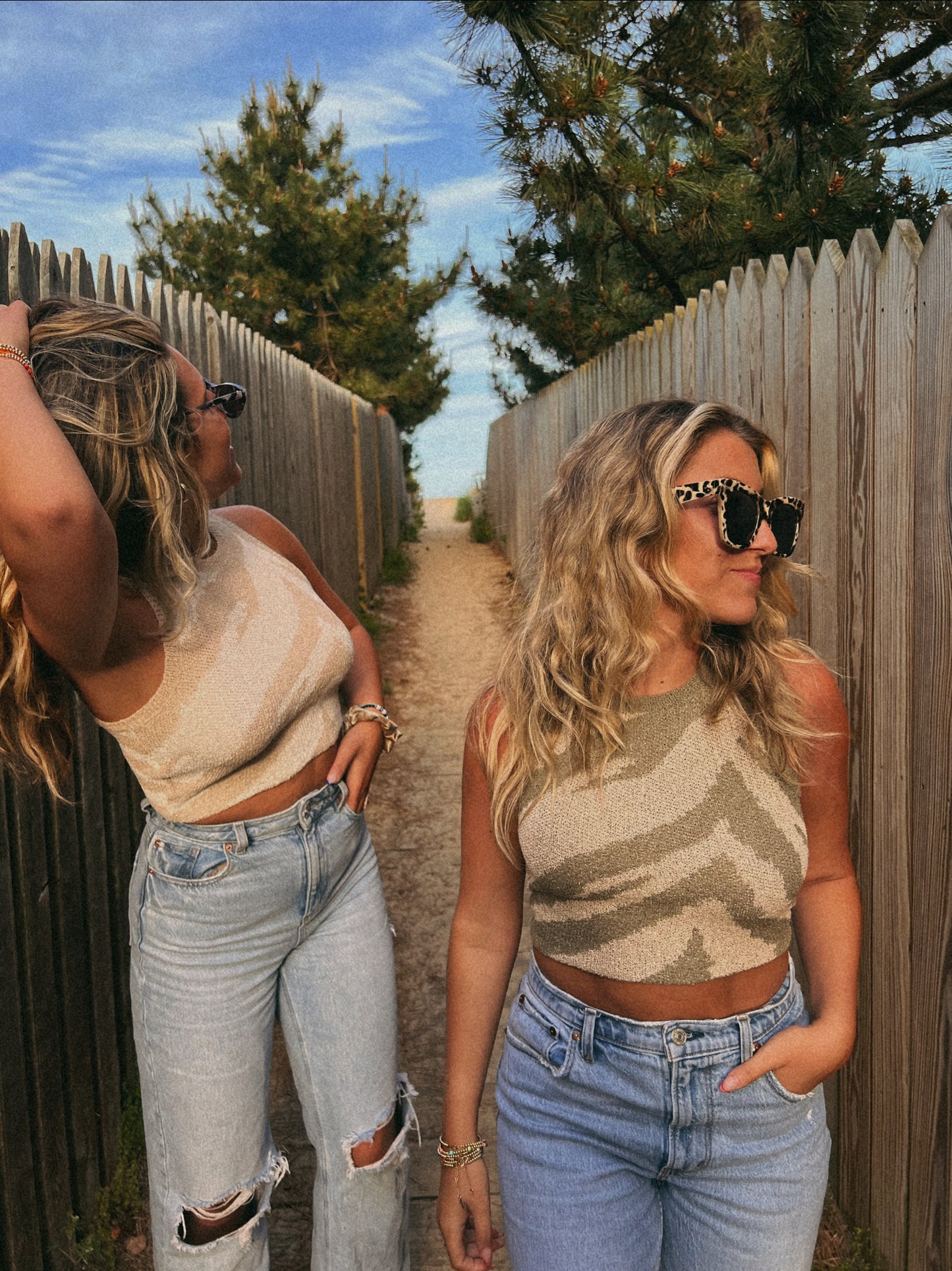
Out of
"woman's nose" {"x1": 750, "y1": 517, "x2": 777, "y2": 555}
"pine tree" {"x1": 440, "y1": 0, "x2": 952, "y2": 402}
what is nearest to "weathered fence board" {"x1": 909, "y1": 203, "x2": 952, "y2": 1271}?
"woman's nose" {"x1": 750, "y1": 517, "x2": 777, "y2": 555}

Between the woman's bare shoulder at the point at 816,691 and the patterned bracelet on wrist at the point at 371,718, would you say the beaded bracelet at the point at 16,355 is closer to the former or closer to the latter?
the patterned bracelet on wrist at the point at 371,718

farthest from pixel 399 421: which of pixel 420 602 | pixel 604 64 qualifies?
pixel 604 64

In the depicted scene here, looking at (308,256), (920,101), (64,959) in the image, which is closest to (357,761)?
(64,959)

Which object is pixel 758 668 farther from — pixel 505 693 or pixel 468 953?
pixel 468 953

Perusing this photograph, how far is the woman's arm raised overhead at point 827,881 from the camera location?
60.7 inches

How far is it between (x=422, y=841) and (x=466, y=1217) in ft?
12.6

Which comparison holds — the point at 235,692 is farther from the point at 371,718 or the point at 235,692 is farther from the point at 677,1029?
the point at 677,1029

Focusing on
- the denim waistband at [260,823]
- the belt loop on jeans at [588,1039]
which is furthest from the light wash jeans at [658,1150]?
the denim waistband at [260,823]

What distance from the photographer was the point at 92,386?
1.58 metres

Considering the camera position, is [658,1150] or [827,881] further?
[827,881]

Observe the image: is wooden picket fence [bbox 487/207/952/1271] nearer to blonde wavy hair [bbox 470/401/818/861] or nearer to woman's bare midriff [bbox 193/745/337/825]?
blonde wavy hair [bbox 470/401/818/861]

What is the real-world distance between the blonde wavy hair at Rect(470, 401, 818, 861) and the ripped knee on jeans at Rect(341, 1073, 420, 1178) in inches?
27.5

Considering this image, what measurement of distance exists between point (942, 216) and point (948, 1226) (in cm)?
203

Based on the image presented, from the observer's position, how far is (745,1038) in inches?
56.6
